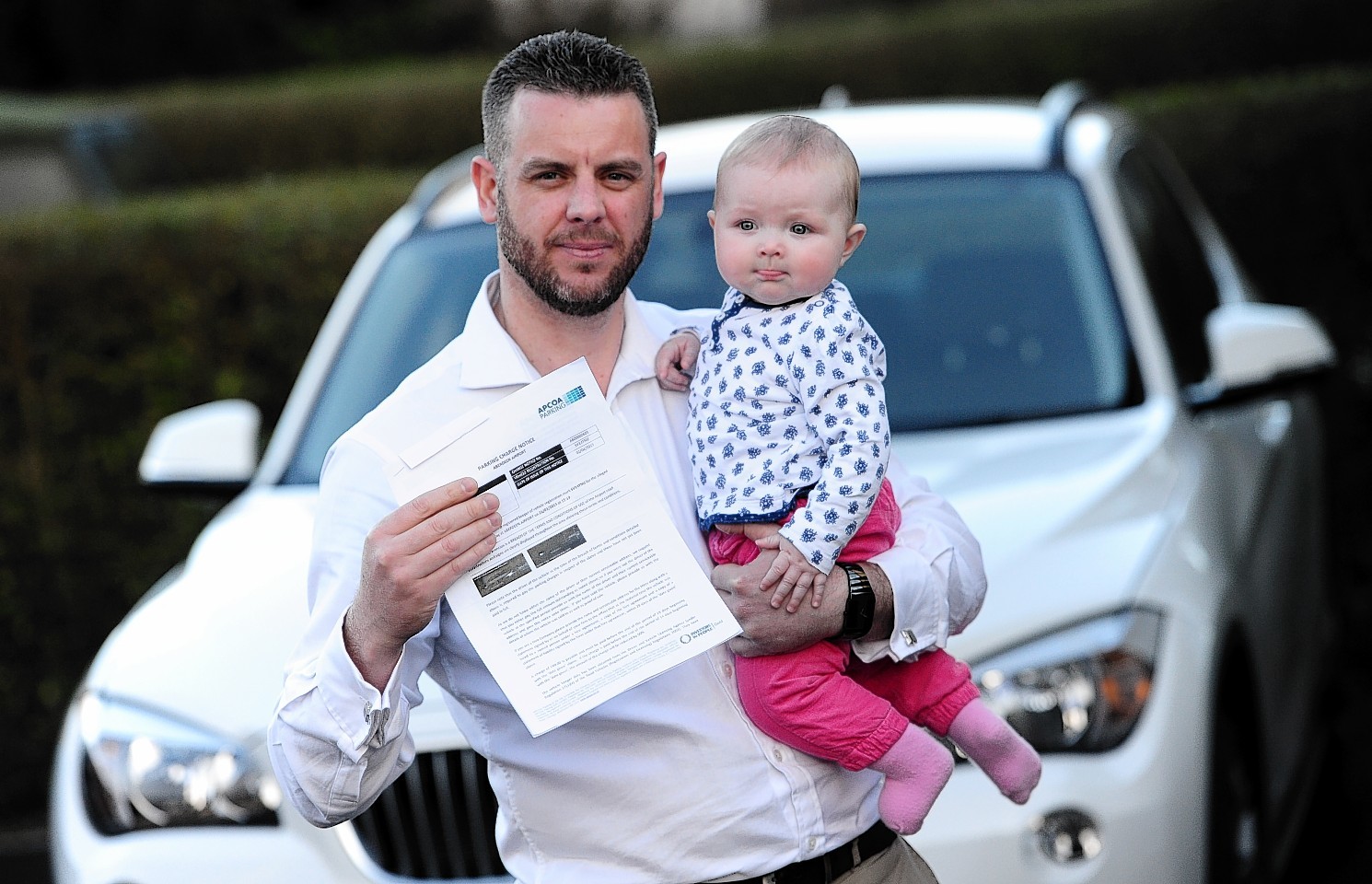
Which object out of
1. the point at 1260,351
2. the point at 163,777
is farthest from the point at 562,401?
the point at 1260,351

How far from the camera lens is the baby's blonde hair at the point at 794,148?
2.22 m

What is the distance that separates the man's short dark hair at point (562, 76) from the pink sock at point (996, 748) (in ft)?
2.75

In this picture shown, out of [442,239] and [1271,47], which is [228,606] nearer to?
[442,239]

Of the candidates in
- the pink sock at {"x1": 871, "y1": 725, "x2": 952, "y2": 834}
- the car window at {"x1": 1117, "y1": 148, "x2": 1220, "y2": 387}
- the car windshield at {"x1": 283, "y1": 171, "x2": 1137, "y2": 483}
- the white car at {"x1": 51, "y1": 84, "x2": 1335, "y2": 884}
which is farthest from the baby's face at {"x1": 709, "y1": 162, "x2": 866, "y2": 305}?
the car window at {"x1": 1117, "y1": 148, "x2": 1220, "y2": 387}

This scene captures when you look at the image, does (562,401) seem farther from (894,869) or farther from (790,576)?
(894,869)

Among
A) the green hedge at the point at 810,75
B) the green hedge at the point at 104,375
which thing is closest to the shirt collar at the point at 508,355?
the green hedge at the point at 104,375

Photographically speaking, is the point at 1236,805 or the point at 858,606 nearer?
the point at 858,606

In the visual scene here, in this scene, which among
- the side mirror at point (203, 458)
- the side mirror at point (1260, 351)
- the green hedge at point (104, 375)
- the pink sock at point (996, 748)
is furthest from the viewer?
the green hedge at point (104, 375)

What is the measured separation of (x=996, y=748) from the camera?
2.42m

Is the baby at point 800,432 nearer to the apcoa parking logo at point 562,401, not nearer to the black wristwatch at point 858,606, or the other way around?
the black wristwatch at point 858,606

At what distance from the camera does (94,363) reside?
20.4 ft

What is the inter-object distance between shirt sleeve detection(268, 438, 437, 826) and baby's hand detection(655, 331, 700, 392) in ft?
1.25

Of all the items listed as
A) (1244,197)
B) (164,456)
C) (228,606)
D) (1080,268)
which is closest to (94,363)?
(164,456)

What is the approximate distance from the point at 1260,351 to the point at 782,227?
2.07 m
